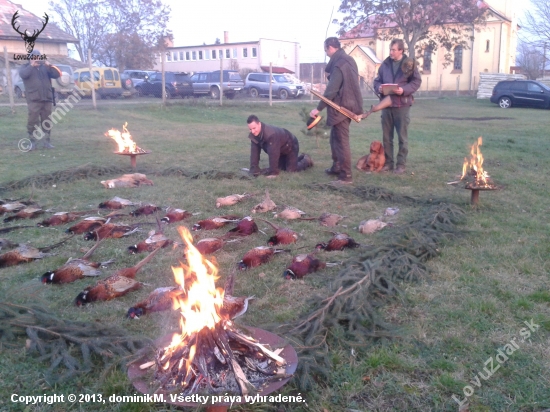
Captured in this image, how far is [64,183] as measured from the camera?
8.19 metres

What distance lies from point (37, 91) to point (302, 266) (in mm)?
9135

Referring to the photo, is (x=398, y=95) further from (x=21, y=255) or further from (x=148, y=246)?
(x=21, y=255)

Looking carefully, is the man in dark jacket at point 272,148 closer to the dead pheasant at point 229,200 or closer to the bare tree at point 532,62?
the dead pheasant at point 229,200

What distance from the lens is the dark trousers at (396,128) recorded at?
27.7ft

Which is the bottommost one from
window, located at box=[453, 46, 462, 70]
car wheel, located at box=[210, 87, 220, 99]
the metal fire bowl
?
the metal fire bowl

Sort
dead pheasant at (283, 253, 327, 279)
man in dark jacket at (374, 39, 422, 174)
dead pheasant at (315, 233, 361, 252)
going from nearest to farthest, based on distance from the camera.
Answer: dead pheasant at (283, 253, 327, 279) → dead pheasant at (315, 233, 361, 252) → man in dark jacket at (374, 39, 422, 174)

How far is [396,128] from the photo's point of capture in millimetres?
8664

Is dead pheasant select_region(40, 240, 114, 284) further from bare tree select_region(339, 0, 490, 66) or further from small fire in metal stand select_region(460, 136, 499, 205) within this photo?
bare tree select_region(339, 0, 490, 66)

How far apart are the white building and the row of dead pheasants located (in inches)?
1717

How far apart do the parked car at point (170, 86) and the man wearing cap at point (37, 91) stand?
64.8ft

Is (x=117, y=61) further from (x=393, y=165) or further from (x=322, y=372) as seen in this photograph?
(x=322, y=372)

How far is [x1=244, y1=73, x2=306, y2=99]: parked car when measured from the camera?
30719 mm

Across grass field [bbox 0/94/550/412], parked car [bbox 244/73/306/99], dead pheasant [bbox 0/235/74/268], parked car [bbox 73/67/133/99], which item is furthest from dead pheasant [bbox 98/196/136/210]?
parked car [bbox 244/73/306/99]

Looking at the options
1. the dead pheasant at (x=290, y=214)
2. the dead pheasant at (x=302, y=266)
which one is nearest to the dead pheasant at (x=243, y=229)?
the dead pheasant at (x=290, y=214)
